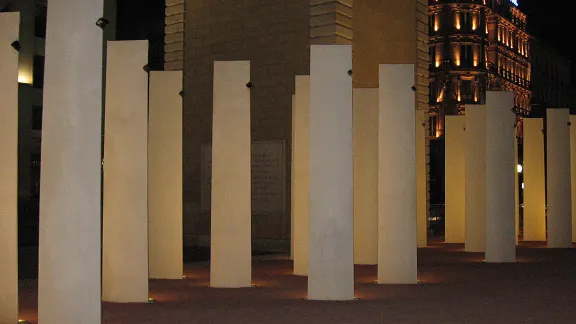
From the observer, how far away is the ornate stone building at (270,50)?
21.9 meters

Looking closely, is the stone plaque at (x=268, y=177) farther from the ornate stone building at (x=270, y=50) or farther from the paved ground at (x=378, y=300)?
the paved ground at (x=378, y=300)

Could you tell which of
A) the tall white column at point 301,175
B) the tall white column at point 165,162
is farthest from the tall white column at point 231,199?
the tall white column at point 301,175

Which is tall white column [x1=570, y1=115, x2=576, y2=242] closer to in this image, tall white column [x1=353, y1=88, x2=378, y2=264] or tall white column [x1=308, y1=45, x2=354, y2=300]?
tall white column [x1=353, y1=88, x2=378, y2=264]

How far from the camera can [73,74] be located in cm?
862

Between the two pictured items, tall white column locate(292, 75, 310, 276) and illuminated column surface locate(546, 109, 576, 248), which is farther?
illuminated column surface locate(546, 109, 576, 248)

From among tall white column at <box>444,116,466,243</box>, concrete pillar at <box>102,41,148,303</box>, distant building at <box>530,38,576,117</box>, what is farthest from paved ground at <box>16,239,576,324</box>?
distant building at <box>530,38,576,117</box>

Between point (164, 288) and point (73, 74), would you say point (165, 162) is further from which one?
point (73, 74)

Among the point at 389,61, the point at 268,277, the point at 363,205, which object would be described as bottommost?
the point at 268,277

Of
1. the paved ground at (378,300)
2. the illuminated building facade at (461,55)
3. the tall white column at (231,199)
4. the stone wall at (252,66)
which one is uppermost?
the illuminated building facade at (461,55)

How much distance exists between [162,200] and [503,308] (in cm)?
639

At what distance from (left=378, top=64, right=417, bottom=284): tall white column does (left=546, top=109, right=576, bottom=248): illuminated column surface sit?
9596mm

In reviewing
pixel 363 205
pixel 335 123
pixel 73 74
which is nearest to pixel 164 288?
pixel 335 123

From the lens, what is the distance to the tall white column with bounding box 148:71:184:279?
45.5ft

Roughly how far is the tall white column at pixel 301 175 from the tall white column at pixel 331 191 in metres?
3.22
